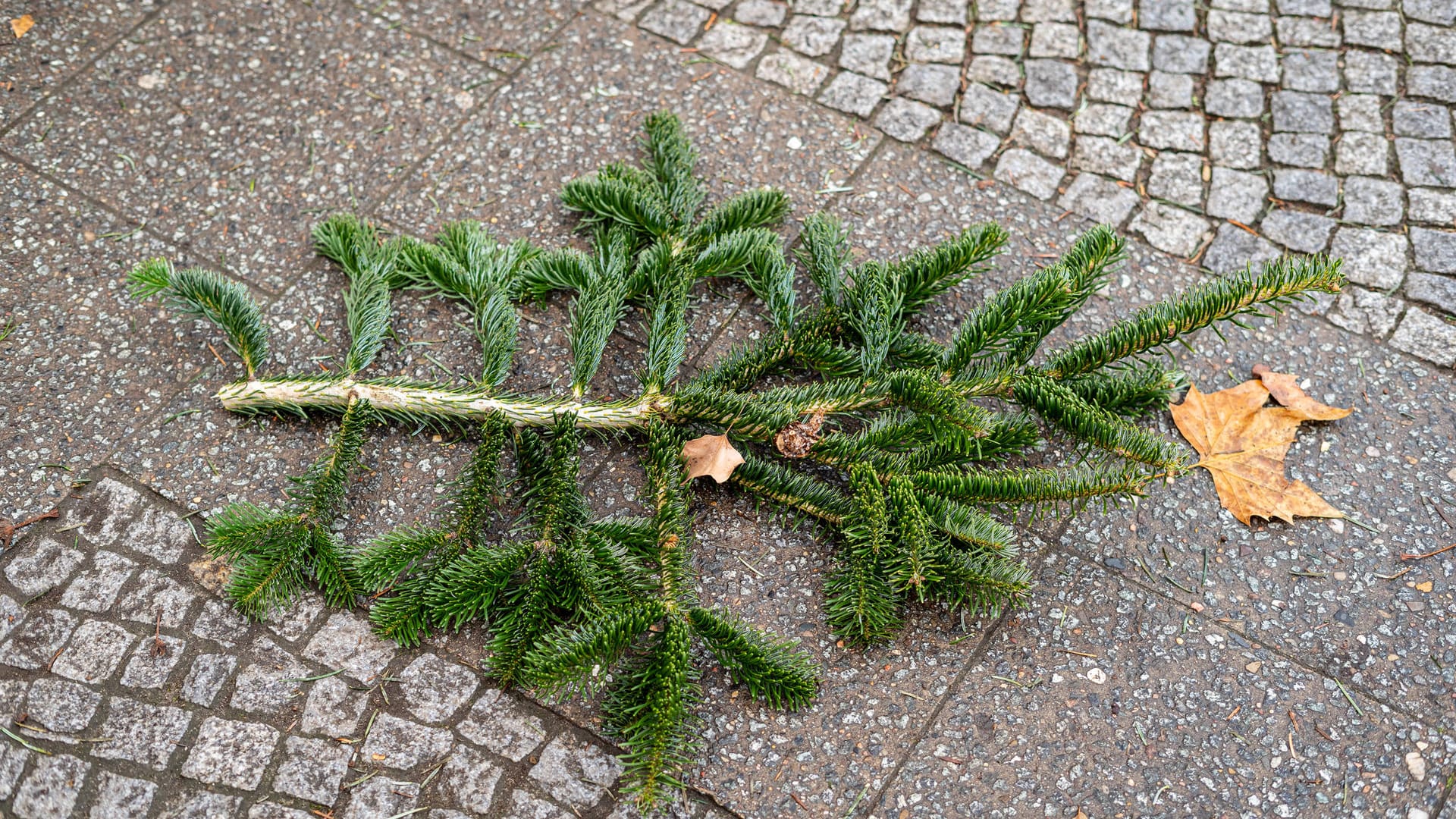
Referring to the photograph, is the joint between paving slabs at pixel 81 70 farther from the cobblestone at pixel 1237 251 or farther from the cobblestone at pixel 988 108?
the cobblestone at pixel 1237 251

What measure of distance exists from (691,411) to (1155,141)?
211cm

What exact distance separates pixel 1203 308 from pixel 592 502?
65.1 inches

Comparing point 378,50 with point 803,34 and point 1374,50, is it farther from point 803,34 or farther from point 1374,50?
point 1374,50

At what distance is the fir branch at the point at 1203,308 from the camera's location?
8.43 ft

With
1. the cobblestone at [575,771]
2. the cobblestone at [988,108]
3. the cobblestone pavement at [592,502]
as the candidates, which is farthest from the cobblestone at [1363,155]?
the cobblestone at [575,771]

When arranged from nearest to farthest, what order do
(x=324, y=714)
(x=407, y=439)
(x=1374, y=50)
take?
(x=324, y=714), (x=407, y=439), (x=1374, y=50)

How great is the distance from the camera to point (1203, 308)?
266 centimetres

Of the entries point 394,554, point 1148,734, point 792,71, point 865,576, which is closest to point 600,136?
point 792,71

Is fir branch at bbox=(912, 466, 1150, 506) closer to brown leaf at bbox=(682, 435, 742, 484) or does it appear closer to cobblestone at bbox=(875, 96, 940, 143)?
brown leaf at bbox=(682, 435, 742, 484)

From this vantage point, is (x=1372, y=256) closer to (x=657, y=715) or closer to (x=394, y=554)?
(x=657, y=715)

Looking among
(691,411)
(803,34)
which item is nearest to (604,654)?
(691,411)

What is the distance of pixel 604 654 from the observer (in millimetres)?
2342

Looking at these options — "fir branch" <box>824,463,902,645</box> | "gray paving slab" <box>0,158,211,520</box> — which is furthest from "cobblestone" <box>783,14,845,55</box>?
"gray paving slab" <box>0,158,211,520</box>

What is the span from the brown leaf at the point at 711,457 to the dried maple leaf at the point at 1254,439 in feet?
4.31
